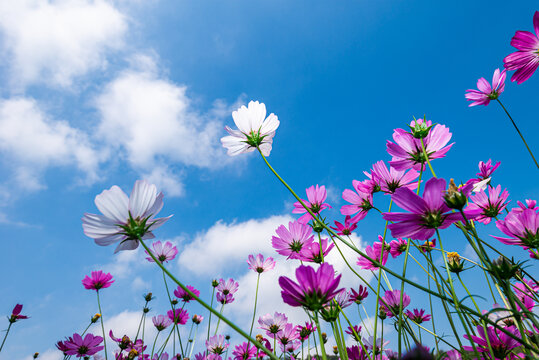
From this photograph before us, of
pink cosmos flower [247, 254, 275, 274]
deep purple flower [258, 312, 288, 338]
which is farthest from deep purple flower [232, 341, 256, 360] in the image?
pink cosmos flower [247, 254, 275, 274]

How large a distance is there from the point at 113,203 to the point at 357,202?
2.77ft

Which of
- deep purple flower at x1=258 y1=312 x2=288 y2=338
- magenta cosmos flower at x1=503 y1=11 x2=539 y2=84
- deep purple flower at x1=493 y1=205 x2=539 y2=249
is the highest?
magenta cosmos flower at x1=503 y1=11 x2=539 y2=84

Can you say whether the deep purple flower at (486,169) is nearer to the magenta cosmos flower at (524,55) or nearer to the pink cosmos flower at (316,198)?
the magenta cosmos flower at (524,55)

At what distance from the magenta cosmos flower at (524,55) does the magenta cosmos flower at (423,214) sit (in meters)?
0.79

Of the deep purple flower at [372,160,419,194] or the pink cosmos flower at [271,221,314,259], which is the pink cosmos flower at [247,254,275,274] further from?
the deep purple flower at [372,160,419,194]

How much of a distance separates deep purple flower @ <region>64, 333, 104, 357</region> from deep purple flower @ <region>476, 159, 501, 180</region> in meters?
2.47

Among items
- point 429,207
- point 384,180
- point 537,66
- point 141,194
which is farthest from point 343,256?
point 537,66

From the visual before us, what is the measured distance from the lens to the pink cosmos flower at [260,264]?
2359mm

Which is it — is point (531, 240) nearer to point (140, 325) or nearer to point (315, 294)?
point (315, 294)

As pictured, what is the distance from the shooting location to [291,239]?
133 cm

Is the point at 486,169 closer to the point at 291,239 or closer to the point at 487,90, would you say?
the point at 487,90

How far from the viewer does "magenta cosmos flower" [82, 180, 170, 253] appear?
0.72 metres

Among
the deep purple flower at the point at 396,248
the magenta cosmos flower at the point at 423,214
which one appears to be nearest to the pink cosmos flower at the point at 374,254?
the deep purple flower at the point at 396,248

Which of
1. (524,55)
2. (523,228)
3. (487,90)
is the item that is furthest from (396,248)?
(487,90)
